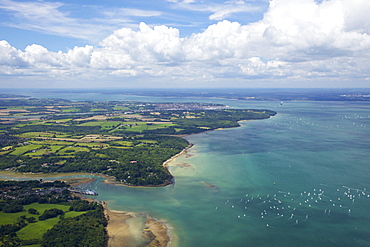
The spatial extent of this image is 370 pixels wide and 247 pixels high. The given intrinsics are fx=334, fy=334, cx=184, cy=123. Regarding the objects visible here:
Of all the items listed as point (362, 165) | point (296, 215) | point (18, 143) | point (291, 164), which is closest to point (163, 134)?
point (18, 143)

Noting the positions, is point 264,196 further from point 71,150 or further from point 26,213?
point 71,150

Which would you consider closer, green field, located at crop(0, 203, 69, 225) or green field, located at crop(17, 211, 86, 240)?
green field, located at crop(17, 211, 86, 240)

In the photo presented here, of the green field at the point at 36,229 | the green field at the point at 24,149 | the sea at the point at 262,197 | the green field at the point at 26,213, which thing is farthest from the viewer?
the green field at the point at 24,149

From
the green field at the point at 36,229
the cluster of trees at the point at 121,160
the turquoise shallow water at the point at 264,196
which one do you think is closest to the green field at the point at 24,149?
the cluster of trees at the point at 121,160

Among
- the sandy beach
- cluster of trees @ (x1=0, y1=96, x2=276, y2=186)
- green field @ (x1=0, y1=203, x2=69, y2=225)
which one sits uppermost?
cluster of trees @ (x1=0, y1=96, x2=276, y2=186)

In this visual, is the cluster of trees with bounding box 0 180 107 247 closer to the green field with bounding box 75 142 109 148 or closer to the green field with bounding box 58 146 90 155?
the green field with bounding box 58 146 90 155

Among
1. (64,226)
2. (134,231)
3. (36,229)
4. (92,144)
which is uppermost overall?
(92,144)

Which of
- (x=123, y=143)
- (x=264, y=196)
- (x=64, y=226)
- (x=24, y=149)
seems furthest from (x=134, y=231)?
(x=24, y=149)

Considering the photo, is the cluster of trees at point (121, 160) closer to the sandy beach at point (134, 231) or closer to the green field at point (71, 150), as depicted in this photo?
the green field at point (71, 150)

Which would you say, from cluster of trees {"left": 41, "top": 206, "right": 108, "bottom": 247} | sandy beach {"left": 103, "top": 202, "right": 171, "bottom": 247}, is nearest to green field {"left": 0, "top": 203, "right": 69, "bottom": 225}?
cluster of trees {"left": 41, "top": 206, "right": 108, "bottom": 247}
